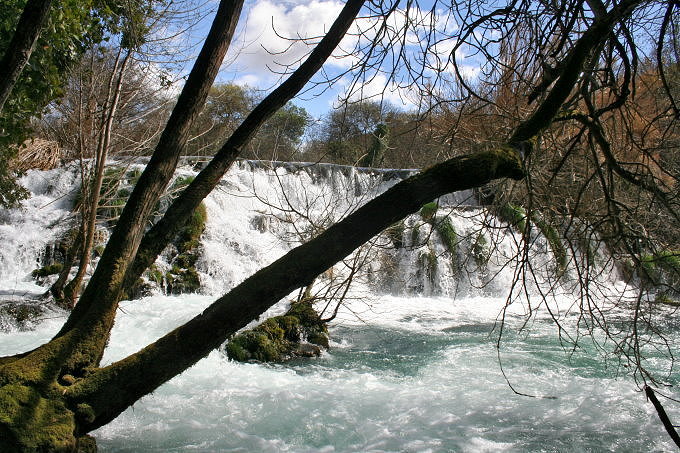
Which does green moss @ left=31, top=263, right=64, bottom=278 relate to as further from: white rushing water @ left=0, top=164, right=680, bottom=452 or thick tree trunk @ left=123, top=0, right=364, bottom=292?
thick tree trunk @ left=123, top=0, right=364, bottom=292

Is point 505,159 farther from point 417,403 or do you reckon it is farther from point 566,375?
point 566,375

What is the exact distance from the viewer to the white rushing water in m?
4.90

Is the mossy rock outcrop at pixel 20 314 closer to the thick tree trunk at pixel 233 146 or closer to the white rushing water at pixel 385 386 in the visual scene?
the white rushing water at pixel 385 386

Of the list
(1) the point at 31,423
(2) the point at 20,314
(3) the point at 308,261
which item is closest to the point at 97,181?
(2) the point at 20,314


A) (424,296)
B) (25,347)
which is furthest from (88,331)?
(424,296)

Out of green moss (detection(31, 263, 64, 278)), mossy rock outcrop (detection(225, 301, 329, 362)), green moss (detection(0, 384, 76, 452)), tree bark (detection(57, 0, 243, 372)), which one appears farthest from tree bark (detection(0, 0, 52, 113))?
green moss (detection(31, 263, 64, 278))

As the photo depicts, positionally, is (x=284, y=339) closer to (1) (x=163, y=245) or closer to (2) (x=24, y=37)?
(1) (x=163, y=245)

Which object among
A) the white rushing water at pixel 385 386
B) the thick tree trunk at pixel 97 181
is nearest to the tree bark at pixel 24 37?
the white rushing water at pixel 385 386

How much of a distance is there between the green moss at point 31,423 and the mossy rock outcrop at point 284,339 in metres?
5.06

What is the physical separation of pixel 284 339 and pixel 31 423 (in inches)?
226

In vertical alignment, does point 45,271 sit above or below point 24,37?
below

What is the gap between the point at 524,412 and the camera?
5742mm

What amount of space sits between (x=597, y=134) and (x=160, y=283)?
31.3ft

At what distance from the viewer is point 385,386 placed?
6.55 meters
